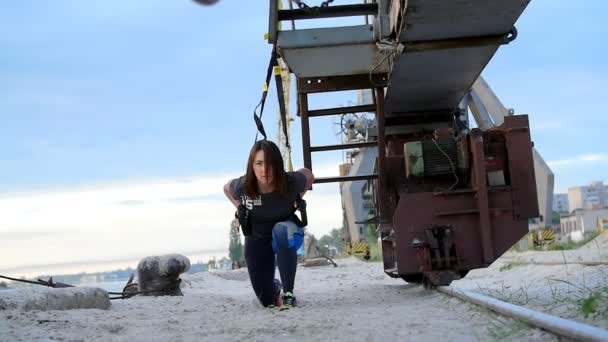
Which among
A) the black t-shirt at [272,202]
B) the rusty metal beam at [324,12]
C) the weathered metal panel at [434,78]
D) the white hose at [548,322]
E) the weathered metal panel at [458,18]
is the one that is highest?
the rusty metal beam at [324,12]

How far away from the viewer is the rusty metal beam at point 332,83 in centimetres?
755

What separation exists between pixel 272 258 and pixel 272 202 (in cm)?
55

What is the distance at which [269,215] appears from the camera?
19.5 ft

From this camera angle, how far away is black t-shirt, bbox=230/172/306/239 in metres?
5.91

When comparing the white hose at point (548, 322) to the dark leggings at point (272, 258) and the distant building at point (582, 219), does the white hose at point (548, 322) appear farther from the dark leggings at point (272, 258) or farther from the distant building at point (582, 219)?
the distant building at point (582, 219)

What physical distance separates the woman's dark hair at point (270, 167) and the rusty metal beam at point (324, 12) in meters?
1.66

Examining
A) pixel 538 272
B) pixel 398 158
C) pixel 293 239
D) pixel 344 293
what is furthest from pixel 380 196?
pixel 538 272

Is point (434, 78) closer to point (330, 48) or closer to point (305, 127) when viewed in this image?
point (330, 48)

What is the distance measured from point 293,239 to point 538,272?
435 centimetres

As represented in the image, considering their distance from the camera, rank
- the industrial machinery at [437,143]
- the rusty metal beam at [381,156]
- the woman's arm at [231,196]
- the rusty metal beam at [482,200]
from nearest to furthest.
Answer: the woman's arm at [231,196]
the industrial machinery at [437,143]
the rusty metal beam at [482,200]
the rusty metal beam at [381,156]

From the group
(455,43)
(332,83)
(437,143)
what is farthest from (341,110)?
(455,43)

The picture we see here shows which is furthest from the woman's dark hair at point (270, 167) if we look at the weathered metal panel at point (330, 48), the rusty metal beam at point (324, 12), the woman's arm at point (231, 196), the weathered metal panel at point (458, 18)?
the rusty metal beam at point (324, 12)

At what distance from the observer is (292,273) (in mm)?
5844

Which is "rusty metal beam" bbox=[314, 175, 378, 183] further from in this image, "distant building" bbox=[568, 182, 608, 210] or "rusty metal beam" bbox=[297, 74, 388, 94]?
"distant building" bbox=[568, 182, 608, 210]
